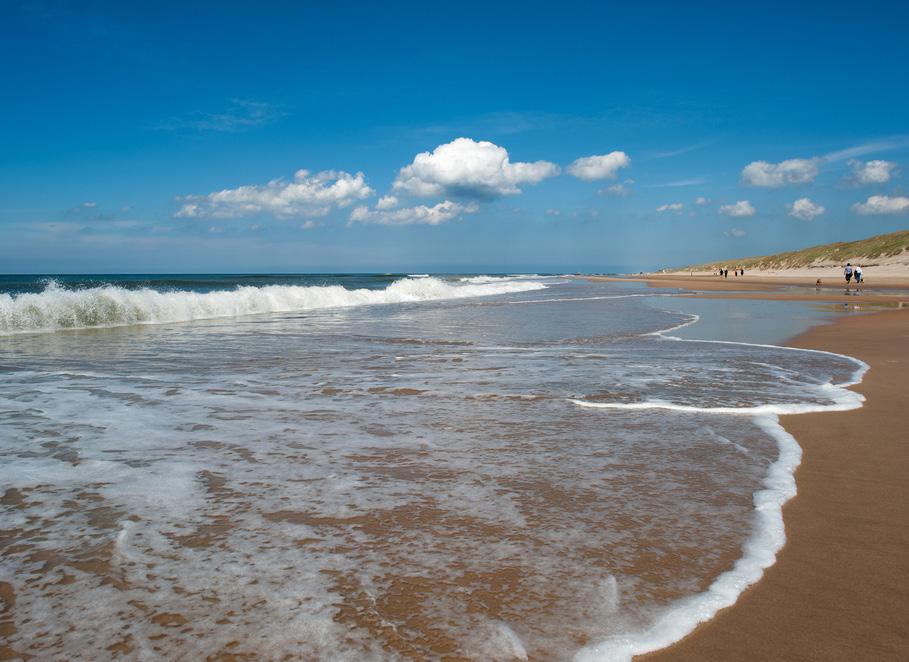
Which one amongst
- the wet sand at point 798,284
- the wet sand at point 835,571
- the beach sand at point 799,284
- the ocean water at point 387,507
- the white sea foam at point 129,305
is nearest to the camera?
the wet sand at point 835,571

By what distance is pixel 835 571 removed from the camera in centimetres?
291

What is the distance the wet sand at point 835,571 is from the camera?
7.73 feet

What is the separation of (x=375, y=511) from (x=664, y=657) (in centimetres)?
181

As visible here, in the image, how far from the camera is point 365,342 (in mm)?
12633

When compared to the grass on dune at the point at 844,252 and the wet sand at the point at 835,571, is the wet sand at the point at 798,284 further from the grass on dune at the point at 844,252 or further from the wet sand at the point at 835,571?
the wet sand at the point at 835,571

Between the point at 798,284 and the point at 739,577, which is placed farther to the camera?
the point at 798,284

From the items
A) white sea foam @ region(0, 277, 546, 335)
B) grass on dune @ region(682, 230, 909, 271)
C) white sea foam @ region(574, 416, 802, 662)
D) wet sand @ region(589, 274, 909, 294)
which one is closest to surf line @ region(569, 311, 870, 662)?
white sea foam @ region(574, 416, 802, 662)

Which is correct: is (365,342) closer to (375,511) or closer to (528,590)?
(375,511)

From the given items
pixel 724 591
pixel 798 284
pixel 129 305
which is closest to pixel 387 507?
pixel 724 591

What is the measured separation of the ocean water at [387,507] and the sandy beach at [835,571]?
0.40 ft

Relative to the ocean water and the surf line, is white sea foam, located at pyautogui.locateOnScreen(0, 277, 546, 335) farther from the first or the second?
the surf line

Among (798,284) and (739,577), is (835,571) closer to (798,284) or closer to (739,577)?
(739,577)

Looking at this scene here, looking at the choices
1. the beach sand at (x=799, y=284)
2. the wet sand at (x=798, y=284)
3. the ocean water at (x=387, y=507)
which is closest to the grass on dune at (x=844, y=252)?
the beach sand at (x=799, y=284)

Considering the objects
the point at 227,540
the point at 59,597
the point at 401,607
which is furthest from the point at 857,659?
the point at 59,597
